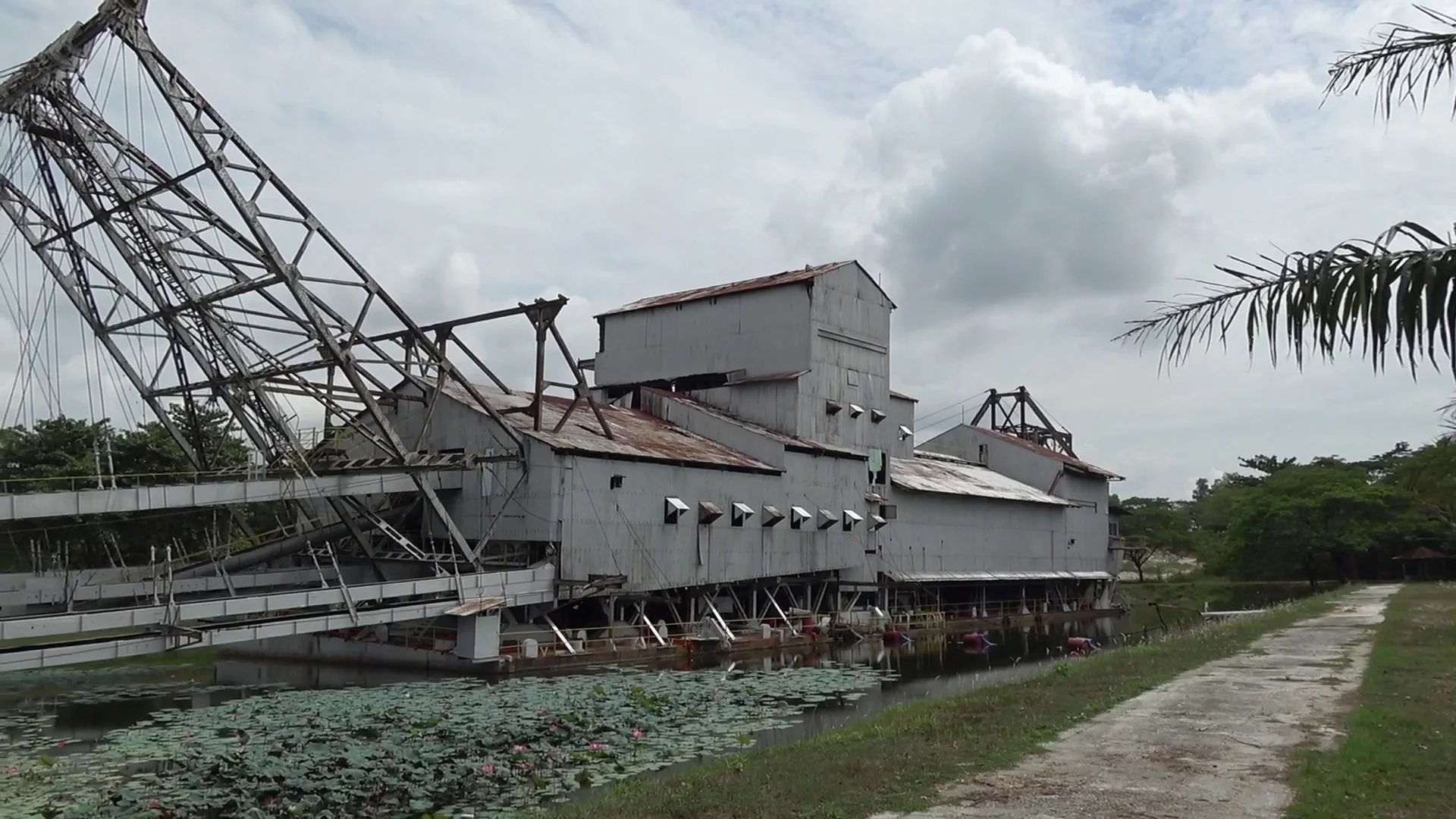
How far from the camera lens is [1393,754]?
11.0 metres

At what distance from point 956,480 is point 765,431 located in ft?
55.1

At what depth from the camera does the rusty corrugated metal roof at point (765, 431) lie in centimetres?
3841

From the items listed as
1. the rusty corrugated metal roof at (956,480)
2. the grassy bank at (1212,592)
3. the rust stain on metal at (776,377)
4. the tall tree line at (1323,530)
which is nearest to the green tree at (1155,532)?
the grassy bank at (1212,592)

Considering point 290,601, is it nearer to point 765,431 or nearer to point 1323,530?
point 765,431

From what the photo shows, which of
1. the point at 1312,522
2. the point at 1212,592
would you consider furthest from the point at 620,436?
the point at 1312,522

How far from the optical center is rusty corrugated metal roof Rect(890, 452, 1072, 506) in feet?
157

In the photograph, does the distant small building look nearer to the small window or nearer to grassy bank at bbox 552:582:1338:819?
the small window

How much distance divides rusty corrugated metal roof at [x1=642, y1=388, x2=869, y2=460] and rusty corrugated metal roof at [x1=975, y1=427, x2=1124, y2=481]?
837 inches

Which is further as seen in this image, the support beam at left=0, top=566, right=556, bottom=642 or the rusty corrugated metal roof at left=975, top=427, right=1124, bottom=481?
the rusty corrugated metal roof at left=975, top=427, right=1124, bottom=481

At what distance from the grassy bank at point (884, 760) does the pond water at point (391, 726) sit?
2295 millimetres

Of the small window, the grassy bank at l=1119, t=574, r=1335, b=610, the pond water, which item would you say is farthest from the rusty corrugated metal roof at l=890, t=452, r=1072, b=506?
the pond water

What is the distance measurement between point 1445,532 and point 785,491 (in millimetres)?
48492

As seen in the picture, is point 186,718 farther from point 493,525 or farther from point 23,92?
point 23,92

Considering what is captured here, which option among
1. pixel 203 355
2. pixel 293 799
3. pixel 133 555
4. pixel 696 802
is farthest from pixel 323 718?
pixel 133 555
